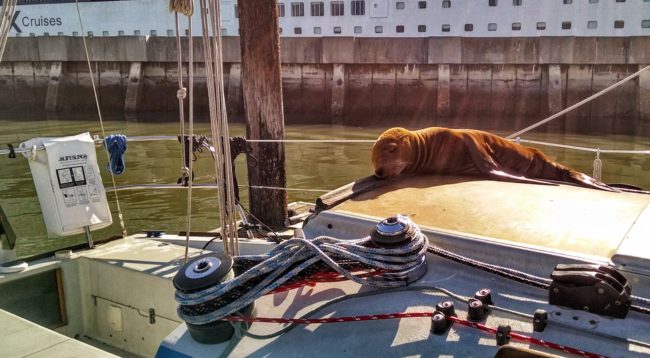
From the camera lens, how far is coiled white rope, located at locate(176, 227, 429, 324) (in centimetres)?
250

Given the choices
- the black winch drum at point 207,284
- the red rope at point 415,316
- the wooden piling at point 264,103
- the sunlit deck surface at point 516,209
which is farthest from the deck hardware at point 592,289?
the wooden piling at point 264,103

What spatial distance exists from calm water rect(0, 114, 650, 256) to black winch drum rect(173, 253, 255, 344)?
7.47 meters

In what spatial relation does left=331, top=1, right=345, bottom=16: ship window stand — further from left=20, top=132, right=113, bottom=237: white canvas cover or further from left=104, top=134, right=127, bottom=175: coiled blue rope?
left=20, top=132, right=113, bottom=237: white canvas cover

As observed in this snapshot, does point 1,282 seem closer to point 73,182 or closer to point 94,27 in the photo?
point 73,182

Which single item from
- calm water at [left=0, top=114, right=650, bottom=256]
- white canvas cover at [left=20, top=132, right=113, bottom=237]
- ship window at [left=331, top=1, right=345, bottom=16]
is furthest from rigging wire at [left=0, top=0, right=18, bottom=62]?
ship window at [left=331, top=1, right=345, bottom=16]

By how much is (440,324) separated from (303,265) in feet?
2.38

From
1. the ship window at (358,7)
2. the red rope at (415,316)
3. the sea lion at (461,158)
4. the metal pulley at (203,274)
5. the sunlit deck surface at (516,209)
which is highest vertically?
the ship window at (358,7)

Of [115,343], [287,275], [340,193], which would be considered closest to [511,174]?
[340,193]

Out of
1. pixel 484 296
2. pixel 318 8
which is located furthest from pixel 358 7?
pixel 484 296

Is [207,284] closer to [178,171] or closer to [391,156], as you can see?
[391,156]

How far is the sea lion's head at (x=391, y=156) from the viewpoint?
4094mm

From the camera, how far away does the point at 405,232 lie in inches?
104

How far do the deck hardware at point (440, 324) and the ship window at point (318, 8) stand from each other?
3580 centimetres

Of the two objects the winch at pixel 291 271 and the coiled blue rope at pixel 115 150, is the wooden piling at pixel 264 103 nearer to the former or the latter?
the coiled blue rope at pixel 115 150
